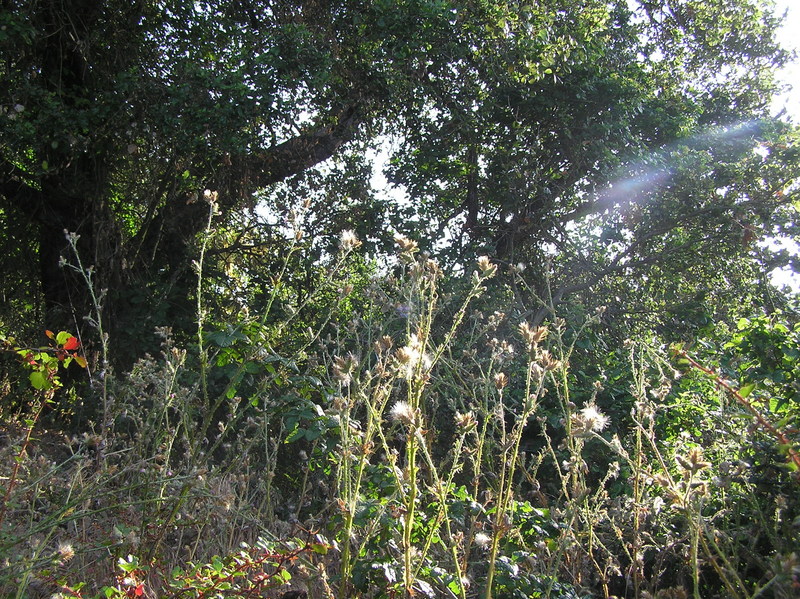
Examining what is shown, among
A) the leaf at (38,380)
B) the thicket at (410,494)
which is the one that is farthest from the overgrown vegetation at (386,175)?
the leaf at (38,380)

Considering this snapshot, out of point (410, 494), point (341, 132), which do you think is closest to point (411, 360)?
point (410, 494)

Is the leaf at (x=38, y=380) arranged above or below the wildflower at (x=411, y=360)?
below

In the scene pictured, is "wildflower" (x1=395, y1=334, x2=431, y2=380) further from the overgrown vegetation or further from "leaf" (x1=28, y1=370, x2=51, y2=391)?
the overgrown vegetation

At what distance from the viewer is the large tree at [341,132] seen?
18.1ft

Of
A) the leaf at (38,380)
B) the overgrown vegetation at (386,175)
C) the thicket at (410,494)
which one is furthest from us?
the overgrown vegetation at (386,175)

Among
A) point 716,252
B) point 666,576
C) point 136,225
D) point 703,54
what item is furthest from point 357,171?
point 666,576

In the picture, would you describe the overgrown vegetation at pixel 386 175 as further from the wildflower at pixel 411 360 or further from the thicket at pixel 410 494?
the wildflower at pixel 411 360

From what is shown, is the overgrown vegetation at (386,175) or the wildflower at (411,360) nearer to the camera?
the wildflower at (411,360)

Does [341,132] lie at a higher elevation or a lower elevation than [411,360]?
higher

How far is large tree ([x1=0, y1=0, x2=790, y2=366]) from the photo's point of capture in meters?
5.52

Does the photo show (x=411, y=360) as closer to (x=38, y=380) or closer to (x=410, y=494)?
(x=410, y=494)

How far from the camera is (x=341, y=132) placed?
265 inches

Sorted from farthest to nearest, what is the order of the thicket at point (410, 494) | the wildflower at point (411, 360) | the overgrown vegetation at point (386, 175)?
1. the overgrown vegetation at point (386, 175)
2. the thicket at point (410, 494)
3. the wildflower at point (411, 360)

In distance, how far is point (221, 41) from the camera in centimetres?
612
